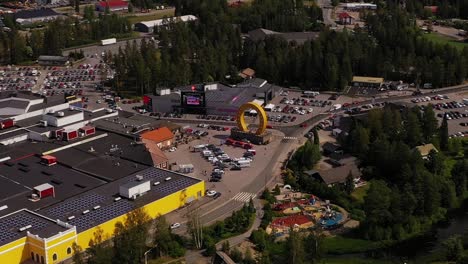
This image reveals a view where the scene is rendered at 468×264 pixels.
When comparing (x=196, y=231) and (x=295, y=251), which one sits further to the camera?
(x=196, y=231)

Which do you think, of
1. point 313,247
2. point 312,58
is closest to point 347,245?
point 313,247

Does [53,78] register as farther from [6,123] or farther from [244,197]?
[244,197]

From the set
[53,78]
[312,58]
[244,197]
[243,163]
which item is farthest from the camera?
[53,78]

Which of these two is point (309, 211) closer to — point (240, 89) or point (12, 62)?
point (240, 89)

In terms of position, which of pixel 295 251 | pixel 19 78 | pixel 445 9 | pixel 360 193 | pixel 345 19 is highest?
pixel 445 9

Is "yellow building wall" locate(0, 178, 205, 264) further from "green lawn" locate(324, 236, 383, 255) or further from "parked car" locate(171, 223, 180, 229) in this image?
"green lawn" locate(324, 236, 383, 255)

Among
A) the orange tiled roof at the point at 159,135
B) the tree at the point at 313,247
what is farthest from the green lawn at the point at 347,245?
the orange tiled roof at the point at 159,135

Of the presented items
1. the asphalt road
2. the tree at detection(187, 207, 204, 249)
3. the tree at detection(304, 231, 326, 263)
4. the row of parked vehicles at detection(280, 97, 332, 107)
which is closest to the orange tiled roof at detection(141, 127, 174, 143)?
the asphalt road
